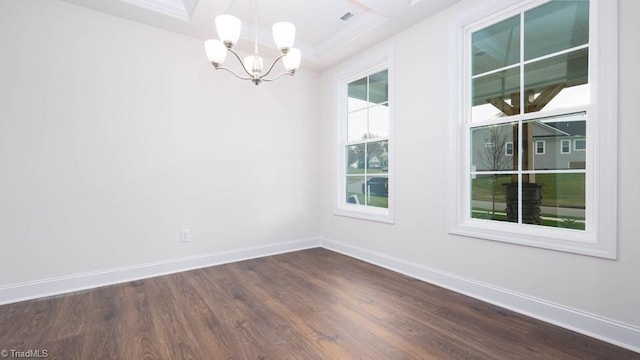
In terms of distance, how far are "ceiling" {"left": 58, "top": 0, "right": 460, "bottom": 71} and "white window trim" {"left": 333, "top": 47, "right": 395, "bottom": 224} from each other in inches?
7.2

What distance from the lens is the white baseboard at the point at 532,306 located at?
1.74 m

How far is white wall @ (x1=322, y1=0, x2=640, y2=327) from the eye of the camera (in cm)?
172

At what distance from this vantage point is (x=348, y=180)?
4.04 m

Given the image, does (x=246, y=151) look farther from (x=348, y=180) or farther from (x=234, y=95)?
(x=348, y=180)

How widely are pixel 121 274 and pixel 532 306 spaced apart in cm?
369

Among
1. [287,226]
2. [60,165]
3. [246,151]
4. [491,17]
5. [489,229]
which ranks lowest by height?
[287,226]

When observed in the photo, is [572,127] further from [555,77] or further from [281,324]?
[281,324]

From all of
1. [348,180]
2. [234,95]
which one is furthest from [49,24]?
[348,180]

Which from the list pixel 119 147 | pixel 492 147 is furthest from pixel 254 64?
pixel 492 147

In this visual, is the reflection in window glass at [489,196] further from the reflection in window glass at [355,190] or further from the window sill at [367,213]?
the reflection in window glass at [355,190]

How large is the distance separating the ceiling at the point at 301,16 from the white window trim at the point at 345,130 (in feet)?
0.60

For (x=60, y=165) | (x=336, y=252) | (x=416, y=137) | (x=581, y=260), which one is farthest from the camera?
(x=336, y=252)

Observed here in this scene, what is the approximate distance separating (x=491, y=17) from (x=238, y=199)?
3.23m

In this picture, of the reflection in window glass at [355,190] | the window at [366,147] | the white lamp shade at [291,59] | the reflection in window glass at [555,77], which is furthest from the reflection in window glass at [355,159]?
the reflection in window glass at [555,77]
